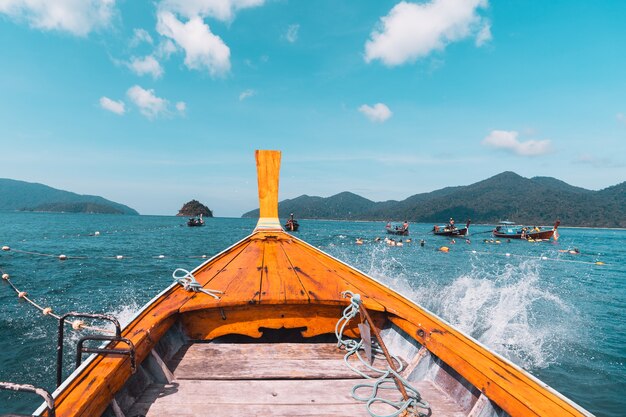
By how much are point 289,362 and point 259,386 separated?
431 mm

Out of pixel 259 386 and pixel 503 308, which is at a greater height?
pixel 259 386

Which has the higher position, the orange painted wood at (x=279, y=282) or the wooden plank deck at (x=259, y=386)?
the orange painted wood at (x=279, y=282)

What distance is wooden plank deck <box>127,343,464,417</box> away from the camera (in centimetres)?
208

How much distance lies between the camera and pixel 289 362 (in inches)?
109

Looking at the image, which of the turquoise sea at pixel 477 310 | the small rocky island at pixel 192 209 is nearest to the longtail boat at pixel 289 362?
the turquoise sea at pixel 477 310

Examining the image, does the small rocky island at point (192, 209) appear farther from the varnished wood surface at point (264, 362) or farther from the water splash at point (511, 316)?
the varnished wood surface at point (264, 362)

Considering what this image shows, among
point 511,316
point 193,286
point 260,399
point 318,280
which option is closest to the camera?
point 260,399

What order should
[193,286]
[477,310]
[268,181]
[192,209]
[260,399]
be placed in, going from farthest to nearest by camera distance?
[192,209] → [477,310] → [268,181] → [193,286] → [260,399]

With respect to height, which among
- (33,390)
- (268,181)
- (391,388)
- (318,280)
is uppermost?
(268,181)

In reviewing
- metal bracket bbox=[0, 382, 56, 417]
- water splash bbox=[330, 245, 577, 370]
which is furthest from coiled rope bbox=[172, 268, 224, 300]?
water splash bbox=[330, 245, 577, 370]

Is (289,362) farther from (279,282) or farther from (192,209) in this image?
(192,209)

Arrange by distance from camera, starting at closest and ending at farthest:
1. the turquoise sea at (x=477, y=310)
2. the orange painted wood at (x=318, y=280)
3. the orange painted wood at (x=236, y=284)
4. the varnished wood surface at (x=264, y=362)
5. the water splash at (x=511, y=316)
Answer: the varnished wood surface at (x=264, y=362) → the orange painted wood at (x=236, y=284) → the orange painted wood at (x=318, y=280) → the turquoise sea at (x=477, y=310) → the water splash at (x=511, y=316)

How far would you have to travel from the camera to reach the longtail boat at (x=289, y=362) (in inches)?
76.6

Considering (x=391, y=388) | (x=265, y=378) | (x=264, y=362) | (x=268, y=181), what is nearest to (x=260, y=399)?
(x=265, y=378)
